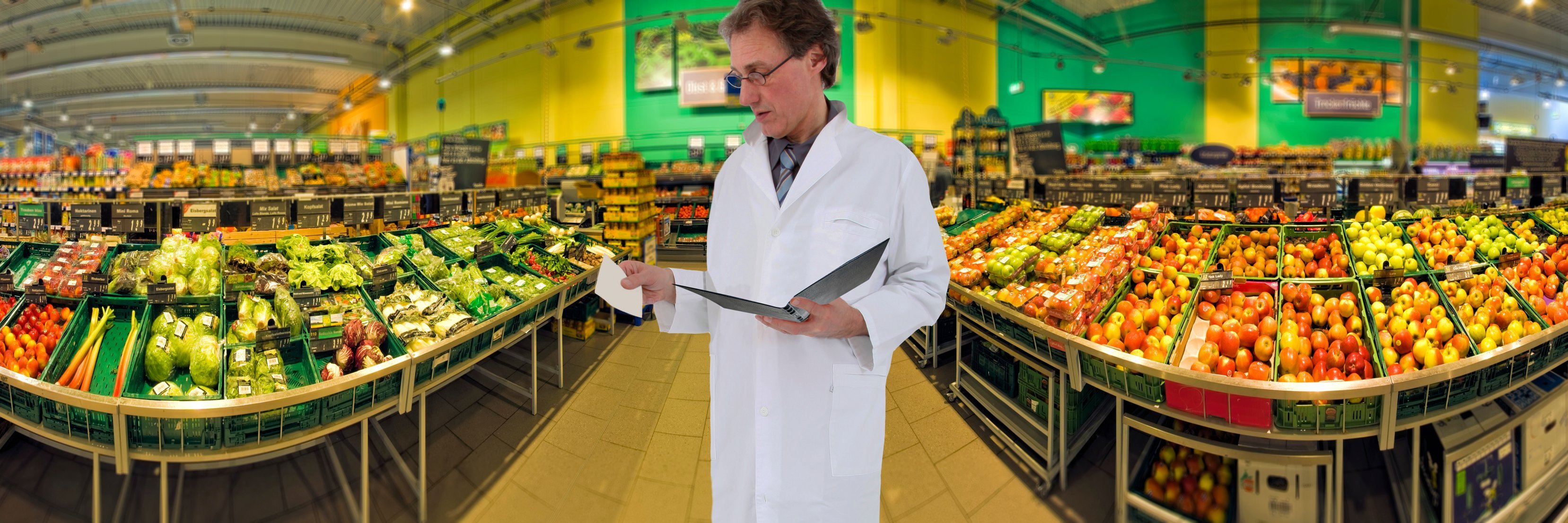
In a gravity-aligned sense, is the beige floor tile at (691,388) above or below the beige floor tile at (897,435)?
above

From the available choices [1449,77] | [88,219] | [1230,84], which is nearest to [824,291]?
[88,219]

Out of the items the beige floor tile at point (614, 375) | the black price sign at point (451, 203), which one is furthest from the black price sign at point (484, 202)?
the beige floor tile at point (614, 375)

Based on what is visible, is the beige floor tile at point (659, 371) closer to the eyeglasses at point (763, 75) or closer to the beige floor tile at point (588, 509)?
the beige floor tile at point (588, 509)

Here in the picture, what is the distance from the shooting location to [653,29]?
9.99 meters

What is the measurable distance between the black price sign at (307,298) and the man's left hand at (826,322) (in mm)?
2135

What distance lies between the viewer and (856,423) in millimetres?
1003

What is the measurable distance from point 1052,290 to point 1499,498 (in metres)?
1.65

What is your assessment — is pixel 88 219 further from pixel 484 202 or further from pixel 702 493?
pixel 702 493

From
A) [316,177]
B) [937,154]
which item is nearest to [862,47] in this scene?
[937,154]

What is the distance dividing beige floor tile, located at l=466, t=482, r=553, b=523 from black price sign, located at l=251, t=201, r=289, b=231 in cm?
196

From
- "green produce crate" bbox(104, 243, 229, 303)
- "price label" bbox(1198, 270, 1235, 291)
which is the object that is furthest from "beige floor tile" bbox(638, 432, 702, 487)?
"price label" bbox(1198, 270, 1235, 291)

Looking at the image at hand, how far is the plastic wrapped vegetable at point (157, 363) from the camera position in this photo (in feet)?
6.12

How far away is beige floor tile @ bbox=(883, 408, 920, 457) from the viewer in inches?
62.4

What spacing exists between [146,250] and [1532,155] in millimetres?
10117
